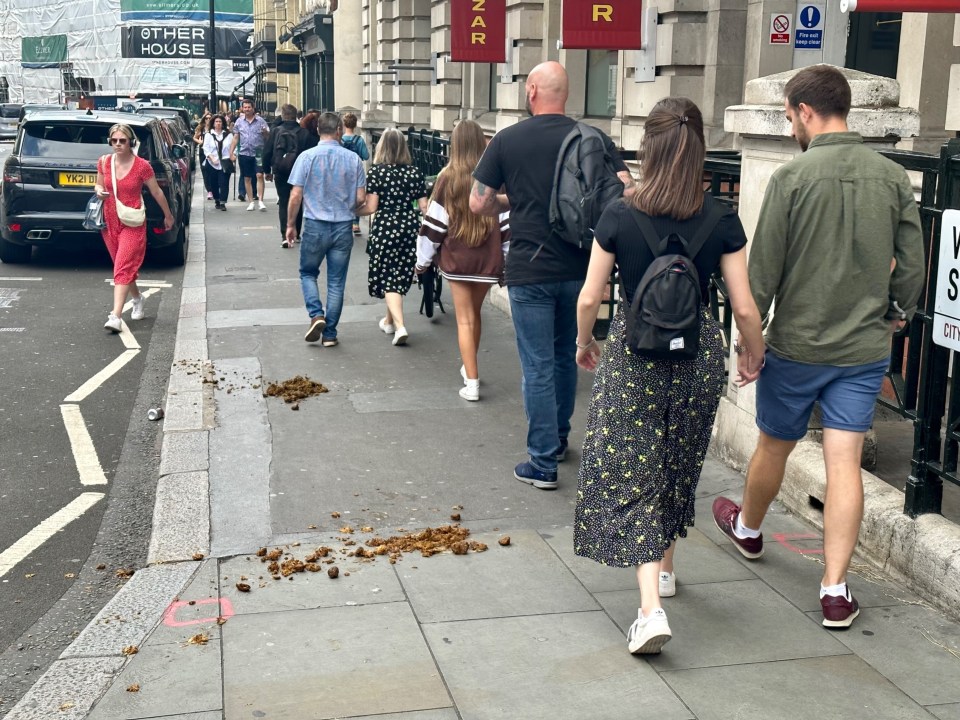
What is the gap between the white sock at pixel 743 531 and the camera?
505 centimetres

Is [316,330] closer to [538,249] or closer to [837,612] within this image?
[538,249]

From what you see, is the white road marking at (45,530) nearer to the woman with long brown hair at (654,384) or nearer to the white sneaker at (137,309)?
the woman with long brown hair at (654,384)

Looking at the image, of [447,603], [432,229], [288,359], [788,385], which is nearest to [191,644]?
[447,603]

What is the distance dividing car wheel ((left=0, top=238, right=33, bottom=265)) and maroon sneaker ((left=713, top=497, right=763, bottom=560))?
1207 cm

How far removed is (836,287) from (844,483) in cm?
70

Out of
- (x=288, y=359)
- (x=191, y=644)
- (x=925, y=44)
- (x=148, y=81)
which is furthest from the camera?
(x=148, y=81)

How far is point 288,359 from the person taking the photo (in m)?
9.34

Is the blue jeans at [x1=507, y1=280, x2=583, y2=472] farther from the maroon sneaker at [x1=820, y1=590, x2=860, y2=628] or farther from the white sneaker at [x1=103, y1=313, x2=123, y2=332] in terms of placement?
the white sneaker at [x1=103, y1=313, x2=123, y2=332]

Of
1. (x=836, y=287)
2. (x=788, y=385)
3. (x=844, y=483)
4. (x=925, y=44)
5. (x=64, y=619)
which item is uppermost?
(x=925, y=44)

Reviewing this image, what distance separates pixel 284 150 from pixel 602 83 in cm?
532

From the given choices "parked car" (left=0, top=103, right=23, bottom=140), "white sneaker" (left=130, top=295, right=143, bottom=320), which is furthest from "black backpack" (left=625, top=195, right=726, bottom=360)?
"parked car" (left=0, top=103, right=23, bottom=140)

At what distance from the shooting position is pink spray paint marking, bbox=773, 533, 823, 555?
525cm

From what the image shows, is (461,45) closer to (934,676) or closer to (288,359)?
(288,359)

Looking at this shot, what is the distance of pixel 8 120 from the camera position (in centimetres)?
5850
